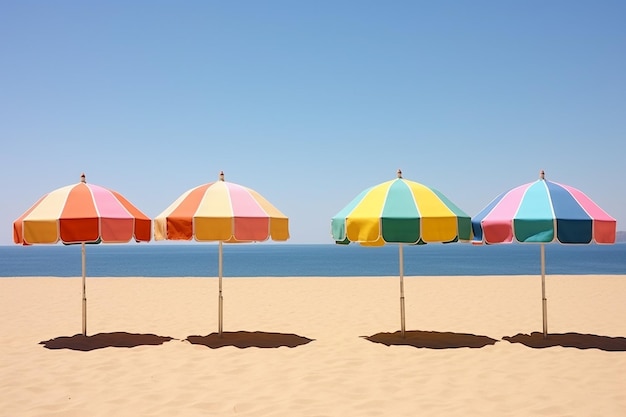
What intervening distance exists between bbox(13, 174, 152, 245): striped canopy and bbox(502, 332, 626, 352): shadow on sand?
21.7 feet

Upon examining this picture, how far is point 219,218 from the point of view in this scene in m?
8.69

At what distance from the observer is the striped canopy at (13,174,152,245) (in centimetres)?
854

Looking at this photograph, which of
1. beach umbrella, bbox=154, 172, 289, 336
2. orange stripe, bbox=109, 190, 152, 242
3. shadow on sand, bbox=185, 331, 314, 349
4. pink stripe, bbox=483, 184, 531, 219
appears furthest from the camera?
shadow on sand, bbox=185, 331, 314, 349

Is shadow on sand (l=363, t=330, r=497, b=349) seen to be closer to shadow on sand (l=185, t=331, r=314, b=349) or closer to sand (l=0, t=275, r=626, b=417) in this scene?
sand (l=0, t=275, r=626, b=417)

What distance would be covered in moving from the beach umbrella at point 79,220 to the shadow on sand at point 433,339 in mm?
4440

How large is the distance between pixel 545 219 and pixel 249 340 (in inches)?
206

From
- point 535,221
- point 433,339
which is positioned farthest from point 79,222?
point 535,221

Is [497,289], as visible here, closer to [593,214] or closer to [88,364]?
[593,214]

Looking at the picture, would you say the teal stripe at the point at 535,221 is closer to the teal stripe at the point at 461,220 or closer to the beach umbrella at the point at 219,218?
the teal stripe at the point at 461,220

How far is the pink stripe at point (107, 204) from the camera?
8.89m

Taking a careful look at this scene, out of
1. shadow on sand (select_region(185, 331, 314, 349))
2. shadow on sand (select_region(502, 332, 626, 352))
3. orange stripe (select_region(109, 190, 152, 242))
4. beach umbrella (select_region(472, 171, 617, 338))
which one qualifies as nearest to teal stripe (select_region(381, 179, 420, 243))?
beach umbrella (select_region(472, 171, 617, 338))

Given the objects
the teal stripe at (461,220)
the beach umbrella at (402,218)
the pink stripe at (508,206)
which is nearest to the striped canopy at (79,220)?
the beach umbrella at (402,218)

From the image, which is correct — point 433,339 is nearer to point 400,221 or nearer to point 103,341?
point 400,221

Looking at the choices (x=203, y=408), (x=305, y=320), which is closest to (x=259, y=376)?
(x=203, y=408)
